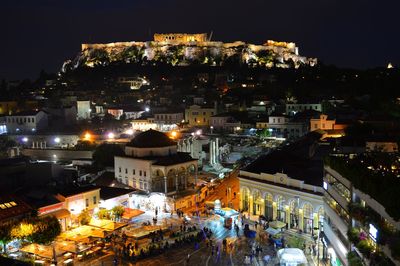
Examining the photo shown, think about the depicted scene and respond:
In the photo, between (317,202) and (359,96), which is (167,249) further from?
(359,96)

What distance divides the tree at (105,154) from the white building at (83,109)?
3842cm

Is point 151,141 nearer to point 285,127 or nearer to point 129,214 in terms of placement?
point 129,214

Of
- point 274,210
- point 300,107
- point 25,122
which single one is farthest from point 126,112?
point 274,210

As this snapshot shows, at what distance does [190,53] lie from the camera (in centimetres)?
14888

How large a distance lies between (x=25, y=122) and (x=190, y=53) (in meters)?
76.9

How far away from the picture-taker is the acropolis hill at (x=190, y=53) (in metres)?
145

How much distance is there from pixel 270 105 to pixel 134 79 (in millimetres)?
49640

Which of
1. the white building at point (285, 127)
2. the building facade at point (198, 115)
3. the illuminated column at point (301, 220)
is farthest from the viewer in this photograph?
the building facade at point (198, 115)

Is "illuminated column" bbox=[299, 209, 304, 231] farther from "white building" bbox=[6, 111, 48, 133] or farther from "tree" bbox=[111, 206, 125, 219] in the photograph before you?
"white building" bbox=[6, 111, 48, 133]

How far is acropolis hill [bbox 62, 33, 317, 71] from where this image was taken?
145 metres

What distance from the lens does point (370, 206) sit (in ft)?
71.1

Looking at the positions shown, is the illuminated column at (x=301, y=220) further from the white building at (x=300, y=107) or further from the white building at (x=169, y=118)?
the white building at (x=169, y=118)

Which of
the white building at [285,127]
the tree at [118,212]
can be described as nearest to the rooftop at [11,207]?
the tree at [118,212]

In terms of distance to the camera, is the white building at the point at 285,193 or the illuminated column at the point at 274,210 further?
the illuminated column at the point at 274,210
